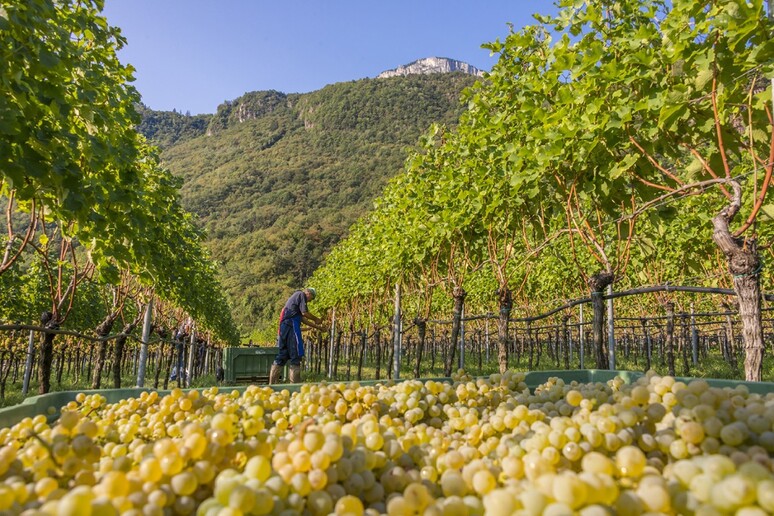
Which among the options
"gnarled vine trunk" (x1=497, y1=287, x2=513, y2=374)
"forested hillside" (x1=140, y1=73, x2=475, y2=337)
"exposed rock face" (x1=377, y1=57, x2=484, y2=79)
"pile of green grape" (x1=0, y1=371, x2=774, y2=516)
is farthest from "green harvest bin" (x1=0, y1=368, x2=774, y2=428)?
"exposed rock face" (x1=377, y1=57, x2=484, y2=79)

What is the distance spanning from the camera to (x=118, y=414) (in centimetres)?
167

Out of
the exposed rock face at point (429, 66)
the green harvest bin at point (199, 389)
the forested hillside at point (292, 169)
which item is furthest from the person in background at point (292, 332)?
the exposed rock face at point (429, 66)

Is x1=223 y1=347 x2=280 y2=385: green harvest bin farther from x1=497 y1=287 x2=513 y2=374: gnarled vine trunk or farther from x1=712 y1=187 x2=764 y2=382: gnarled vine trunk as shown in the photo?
x1=712 y1=187 x2=764 y2=382: gnarled vine trunk

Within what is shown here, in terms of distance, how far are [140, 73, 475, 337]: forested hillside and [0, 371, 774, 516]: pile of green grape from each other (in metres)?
60.9

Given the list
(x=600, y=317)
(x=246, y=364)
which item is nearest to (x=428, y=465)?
(x=600, y=317)

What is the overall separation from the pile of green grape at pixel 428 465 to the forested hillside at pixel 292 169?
60.9 m

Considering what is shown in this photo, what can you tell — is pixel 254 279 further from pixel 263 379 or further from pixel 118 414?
pixel 118 414

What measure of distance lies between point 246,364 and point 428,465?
12.7 metres

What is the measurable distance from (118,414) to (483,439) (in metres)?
1.31

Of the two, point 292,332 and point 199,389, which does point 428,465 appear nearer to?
point 199,389

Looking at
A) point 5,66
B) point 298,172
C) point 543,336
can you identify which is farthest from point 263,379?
point 298,172

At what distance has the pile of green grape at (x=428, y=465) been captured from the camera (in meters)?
0.69

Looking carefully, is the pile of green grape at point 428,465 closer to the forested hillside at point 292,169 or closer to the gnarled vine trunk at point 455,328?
the gnarled vine trunk at point 455,328

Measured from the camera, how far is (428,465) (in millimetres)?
1062
